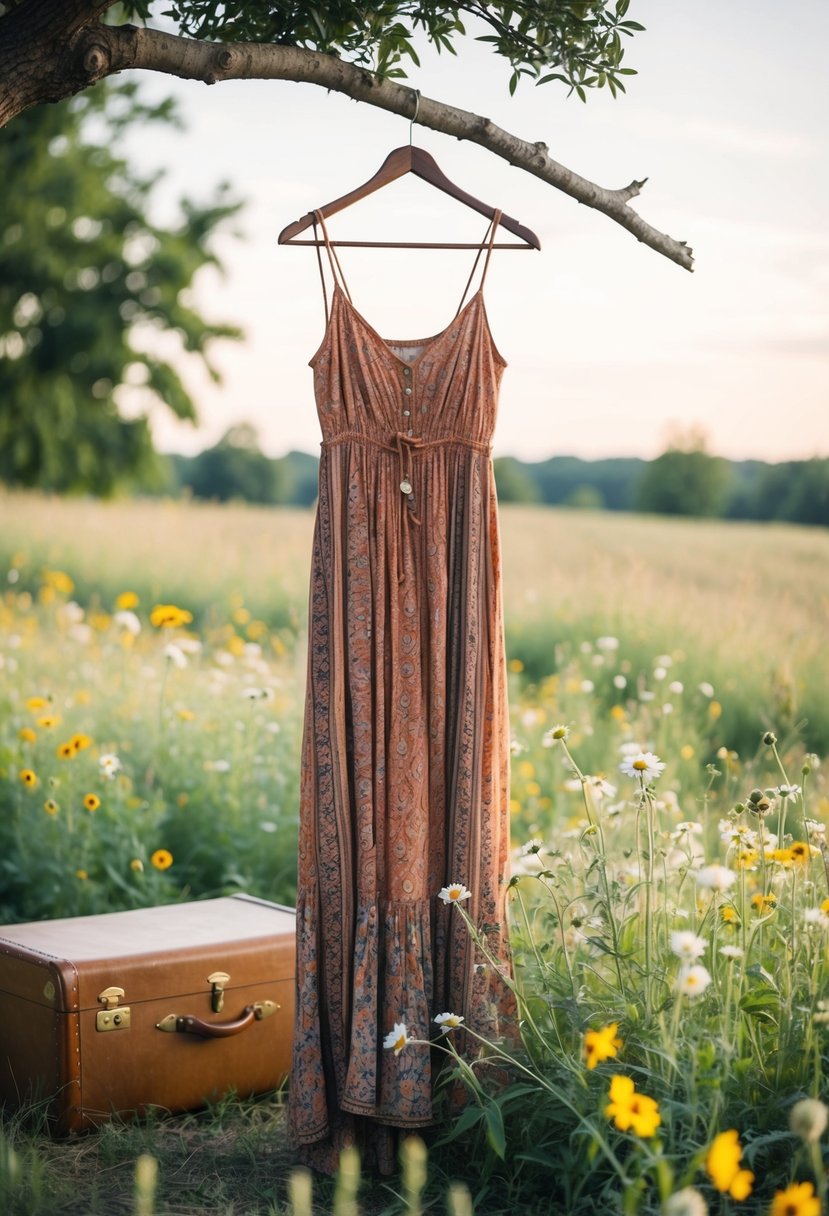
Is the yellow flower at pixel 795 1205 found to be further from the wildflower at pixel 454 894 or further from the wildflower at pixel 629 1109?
the wildflower at pixel 454 894

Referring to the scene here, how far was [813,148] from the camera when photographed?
193 inches

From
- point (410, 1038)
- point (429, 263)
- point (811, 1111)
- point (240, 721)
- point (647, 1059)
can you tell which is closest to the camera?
point (811, 1111)

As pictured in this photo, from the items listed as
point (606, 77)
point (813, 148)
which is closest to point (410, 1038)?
point (606, 77)

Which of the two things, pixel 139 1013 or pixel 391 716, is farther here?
pixel 139 1013

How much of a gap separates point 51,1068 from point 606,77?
265cm

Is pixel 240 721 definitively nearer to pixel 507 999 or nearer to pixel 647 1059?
pixel 507 999

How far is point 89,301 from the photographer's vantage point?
50.1 feet

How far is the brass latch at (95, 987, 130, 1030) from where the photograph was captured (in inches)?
112

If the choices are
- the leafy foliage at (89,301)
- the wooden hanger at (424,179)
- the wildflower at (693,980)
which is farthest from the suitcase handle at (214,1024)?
the leafy foliage at (89,301)

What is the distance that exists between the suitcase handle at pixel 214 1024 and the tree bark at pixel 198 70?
6.68 ft

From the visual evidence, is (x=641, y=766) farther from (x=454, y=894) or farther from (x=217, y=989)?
(x=217, y=989)

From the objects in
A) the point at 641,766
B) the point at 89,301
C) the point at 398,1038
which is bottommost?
the point at 398,1038

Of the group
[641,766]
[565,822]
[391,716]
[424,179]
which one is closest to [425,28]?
[424,179]

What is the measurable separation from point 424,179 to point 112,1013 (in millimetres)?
2015
